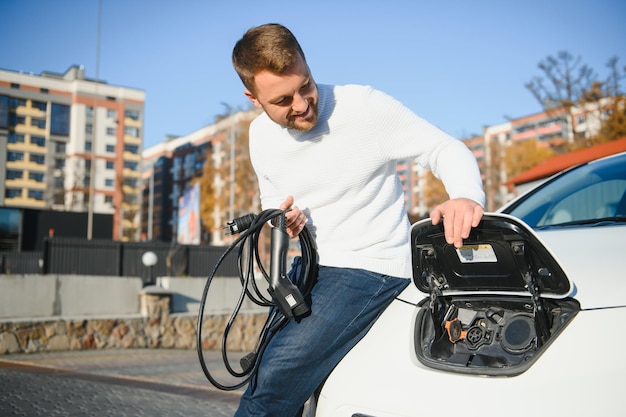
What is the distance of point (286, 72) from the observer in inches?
78.4

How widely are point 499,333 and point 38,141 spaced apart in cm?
10408

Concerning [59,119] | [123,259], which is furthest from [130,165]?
[123,259]

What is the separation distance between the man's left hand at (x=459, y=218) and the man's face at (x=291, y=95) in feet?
1.92

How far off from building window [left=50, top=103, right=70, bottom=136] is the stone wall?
89.5m

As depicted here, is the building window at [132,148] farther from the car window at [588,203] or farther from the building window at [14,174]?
the car window at [588,203]

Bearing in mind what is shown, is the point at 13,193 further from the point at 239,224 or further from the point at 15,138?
the point at 239,224

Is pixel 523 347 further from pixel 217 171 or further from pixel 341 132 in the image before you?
pixel 217 171

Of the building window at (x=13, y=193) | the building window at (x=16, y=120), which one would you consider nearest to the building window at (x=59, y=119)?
the building window at (x=16, y=120)

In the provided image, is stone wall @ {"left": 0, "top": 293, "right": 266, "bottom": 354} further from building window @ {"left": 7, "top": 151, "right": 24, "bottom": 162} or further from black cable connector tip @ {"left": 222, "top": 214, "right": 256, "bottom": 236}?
building window @ {"left": 7, "top": 151, "right": 24, "bottom": 162}

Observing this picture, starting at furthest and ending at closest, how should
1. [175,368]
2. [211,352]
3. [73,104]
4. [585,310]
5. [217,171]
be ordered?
[73,104]
[217,171]
[211,352]
[175,368]
[585,310]

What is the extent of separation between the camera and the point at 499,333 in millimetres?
1756

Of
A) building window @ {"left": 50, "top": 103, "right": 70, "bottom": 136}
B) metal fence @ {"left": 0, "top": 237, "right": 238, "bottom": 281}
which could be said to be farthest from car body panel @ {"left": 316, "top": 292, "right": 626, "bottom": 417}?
building window @ {"left": 50, "top": 103, "right": 70, "bottom": 136}

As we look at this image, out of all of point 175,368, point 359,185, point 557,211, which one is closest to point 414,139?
point 359,185

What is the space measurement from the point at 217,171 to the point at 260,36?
186 ft
